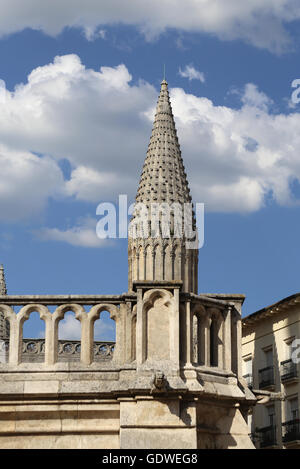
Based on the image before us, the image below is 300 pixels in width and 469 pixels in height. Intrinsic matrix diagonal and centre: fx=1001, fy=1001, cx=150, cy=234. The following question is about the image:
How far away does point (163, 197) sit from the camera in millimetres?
53094

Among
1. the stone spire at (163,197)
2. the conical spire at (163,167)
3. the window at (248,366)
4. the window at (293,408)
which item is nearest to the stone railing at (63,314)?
the stone spire at (163,197)

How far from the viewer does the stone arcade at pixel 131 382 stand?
45.5 ft

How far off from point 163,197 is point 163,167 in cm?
203

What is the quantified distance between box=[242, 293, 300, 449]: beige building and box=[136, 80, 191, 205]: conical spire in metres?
7.95

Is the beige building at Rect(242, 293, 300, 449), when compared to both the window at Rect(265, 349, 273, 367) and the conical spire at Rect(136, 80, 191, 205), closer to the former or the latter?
the window at Rect(265, 349, 273, 367)

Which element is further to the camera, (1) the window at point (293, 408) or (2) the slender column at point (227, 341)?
(1) the window at point (293, 408)

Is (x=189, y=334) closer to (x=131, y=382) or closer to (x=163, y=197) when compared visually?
(x=131, y=382)

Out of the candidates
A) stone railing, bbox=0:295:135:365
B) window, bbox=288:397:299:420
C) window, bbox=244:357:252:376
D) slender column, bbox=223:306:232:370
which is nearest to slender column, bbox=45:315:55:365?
stone railing, bbox=0:295:135:365

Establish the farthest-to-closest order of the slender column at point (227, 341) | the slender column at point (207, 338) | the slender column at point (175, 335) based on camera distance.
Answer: the slender column at point (227, 341) → the slender column at point (207, 338) → the slender column at point (175, 335)

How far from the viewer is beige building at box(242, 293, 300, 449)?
167 ft

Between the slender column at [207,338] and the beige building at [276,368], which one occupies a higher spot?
the beige building at [276,368]

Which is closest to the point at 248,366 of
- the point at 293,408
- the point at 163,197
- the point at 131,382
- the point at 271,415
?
the point at 271,415

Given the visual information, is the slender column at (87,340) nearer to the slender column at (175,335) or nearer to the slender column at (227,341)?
the slender column at (175,335)
